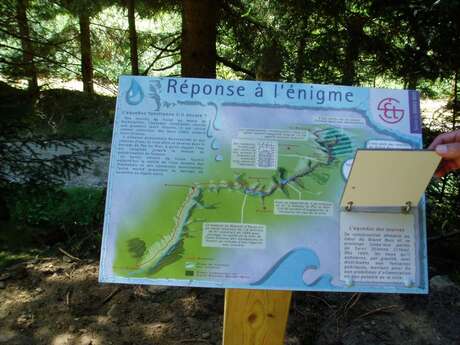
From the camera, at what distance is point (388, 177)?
1454 mm

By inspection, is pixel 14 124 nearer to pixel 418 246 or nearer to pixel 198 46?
pixel 198 46

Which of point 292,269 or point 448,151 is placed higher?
point 448,151

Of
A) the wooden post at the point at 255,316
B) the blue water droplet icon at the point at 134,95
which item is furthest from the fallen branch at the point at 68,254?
the blue water droplet icon at the point at 134,95

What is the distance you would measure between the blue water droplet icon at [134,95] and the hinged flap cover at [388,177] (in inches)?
29.4

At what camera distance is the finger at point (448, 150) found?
4.56 feet

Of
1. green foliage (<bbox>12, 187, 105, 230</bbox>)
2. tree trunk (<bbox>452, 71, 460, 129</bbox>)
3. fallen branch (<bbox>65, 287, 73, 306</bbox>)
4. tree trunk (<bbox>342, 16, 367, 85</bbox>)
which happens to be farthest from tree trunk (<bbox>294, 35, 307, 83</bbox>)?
fallen branch (<bbox>65, 287, 73, 306</bbox>)

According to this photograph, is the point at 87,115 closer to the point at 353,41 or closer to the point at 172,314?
the point at 353,41

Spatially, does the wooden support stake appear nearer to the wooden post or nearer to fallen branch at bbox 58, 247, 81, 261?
the wooden post

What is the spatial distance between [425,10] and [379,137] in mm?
1670

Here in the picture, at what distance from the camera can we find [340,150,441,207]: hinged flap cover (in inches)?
54.5

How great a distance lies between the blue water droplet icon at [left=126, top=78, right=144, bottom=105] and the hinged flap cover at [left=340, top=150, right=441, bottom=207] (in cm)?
75

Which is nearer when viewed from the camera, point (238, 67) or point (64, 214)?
point (64, 214)

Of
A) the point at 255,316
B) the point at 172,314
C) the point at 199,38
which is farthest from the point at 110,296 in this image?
the point at 199,38

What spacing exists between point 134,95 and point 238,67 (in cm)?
334
